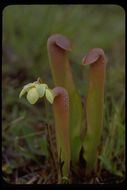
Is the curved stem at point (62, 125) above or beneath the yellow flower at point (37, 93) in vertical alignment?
beneath

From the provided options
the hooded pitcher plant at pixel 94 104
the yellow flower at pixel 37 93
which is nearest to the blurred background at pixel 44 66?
the hooded pitcher plant at pixel 94 104

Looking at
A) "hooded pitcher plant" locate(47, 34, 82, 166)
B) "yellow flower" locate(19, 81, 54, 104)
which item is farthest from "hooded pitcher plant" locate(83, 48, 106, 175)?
"yellow flower" locate(19, 81, 54, 104)

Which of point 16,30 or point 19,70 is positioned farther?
point 16,30

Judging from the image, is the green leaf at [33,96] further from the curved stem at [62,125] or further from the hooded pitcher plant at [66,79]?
the hooded pitcher plant at [66,79]

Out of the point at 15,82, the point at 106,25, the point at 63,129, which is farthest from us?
the point at 106,25

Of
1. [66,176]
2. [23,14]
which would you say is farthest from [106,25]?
[66,176]

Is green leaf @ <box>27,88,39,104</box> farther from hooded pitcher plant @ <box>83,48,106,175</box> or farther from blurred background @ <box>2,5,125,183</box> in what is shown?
blurred background @ <box>2,5,125,183</box>

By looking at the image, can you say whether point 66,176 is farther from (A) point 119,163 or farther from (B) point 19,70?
(B) point 19,70
